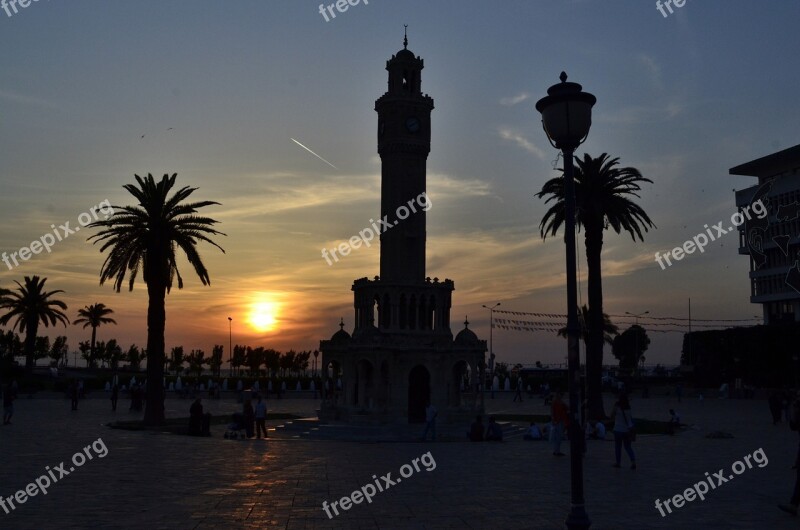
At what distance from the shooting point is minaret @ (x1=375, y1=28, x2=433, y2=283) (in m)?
49.6

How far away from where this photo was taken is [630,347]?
15800cm

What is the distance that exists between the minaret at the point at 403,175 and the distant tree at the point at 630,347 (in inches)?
4031

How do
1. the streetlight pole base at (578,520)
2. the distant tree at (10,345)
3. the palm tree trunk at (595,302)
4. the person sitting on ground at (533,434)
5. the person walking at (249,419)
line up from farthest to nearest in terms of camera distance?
the distant tree at (10,345)
the palm tree trunk at (595,302)
the person sitting on ground at (533,434)
the person walking at (249,419)
the streetlight pole base at (578,520)

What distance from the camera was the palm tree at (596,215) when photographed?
42938 mm

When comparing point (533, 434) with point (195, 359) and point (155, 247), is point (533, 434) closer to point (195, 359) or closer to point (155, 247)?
point (155, 247)

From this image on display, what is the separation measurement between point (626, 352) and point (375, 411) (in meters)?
125

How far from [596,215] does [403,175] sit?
13.1 metres

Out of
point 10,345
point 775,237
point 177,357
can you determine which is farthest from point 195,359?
point 775,237

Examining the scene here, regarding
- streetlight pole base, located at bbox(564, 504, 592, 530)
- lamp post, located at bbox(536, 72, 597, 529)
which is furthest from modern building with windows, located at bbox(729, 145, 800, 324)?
streetlight pole base, located at bbox(564, 504, 592, 530)

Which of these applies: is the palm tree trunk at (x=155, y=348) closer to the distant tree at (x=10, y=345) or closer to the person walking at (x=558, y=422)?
the person walking at (x=558, y=422)

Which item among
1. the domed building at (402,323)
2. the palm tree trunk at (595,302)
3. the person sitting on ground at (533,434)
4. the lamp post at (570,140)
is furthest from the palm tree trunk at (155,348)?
the lamp post at (570,140)

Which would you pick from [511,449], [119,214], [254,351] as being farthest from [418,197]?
[254,351]

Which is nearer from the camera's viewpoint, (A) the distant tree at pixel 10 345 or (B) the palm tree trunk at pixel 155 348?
(B) the palm tree trunk at pixel 155 348

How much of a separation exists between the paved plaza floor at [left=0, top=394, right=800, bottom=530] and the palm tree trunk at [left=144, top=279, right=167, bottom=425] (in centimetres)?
555
